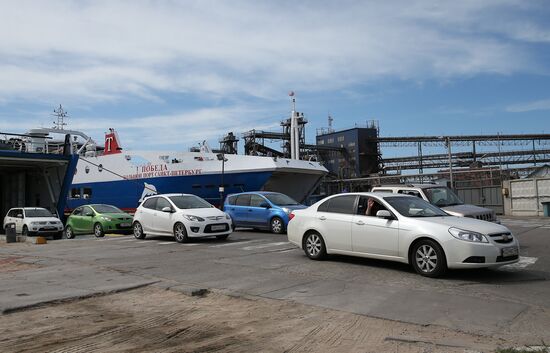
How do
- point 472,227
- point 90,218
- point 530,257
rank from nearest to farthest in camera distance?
point 472,227 → point 530,257 → point 90,218

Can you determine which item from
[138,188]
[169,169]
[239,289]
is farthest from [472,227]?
[138,188]

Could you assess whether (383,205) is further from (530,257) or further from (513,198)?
(513,198)

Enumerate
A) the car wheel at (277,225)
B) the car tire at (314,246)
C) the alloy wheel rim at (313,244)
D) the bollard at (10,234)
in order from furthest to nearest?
the bollard at (10,234)
the car wheel at (277,225)
the alloy wheel rim at (313,244)
the car tire at (314,246)

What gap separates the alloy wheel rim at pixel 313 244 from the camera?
34.3 ft

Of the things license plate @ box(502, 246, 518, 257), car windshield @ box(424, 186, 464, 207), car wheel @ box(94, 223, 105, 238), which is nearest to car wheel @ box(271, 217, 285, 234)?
car windshield @ box(424, 186, 464, 207)

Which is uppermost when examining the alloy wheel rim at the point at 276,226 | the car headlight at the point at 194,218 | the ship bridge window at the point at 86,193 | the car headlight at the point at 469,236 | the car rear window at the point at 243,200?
the ship bridge window at the point at 86,193

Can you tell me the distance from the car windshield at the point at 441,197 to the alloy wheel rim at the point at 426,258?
452 centimetres

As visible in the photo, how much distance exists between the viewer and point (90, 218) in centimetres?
2002

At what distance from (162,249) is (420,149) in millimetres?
67106

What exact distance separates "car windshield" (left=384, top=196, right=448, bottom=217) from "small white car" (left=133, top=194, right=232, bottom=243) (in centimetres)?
660

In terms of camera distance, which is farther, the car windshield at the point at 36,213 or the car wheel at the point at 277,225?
the car windshield at the point at 36,213

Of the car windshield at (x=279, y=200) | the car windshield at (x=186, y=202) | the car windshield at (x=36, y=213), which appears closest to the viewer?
the car windshield at (x=186, y=202)

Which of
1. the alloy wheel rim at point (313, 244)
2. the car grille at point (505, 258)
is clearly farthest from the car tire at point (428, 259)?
the alloy wheel rim at point (313, 244)

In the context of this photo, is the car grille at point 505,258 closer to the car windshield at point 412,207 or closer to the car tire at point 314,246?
the car windshield at point 412,207
